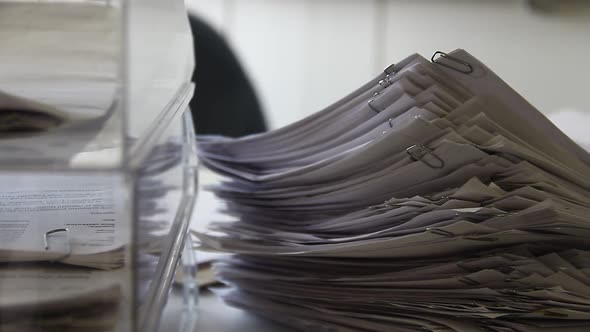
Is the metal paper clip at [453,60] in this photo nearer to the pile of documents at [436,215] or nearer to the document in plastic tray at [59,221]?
the pile of documents at [436,215]

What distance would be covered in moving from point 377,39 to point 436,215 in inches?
90.2

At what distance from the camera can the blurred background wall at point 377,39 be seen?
260cm

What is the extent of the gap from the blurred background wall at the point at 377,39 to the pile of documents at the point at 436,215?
197 centimetres

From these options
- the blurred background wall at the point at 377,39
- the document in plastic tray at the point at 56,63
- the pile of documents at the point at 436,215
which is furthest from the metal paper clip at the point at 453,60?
the blurred background wall at the point at 377,39

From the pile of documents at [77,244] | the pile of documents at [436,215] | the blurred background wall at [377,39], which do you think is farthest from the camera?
the blurred background wall at [377,39]

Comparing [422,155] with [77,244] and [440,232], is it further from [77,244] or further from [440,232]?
[77,244]

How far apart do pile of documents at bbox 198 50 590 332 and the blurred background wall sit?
1.97 m

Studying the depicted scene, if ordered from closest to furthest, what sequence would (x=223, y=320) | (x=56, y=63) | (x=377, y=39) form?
(x=56, y=63), (x=223, y=320), (x=377, y=39)

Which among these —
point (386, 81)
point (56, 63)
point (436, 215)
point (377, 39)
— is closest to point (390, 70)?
point (386, 81)

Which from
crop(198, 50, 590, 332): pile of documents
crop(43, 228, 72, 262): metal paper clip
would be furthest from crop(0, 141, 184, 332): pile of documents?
crop(198, 50, 590, 332): pile of documents

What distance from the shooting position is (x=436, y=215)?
50 centimetres

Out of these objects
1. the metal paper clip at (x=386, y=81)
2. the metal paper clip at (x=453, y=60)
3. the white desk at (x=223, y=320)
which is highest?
the metal paper clip at (x=453, y=60)

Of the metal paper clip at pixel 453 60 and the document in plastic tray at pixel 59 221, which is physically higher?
the metal paper clip at pixel 453 60

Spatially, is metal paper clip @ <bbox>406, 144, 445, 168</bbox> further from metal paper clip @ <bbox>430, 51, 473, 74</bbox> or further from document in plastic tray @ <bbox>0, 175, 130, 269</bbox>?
document in plastic tray @ <bbox>0, 175, 130, 269</bbox>
